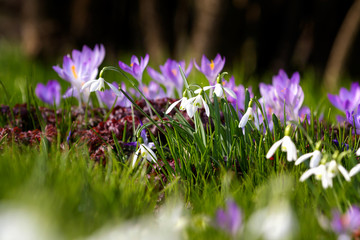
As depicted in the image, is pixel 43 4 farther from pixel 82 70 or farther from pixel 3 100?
pixel 82 70

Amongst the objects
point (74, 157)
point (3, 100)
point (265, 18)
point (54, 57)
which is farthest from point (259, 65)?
point (74, 157)

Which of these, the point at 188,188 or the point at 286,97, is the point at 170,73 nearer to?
the point at 286,97

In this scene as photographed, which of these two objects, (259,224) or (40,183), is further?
(40,183)

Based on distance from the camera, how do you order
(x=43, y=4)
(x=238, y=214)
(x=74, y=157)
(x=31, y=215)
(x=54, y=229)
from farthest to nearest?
(x=43, y=4) < (x=74, y=157) < (x=238, y=214) < (x=54, y=229) < (x=31, y=215)

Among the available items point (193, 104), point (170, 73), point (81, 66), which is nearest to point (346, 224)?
point (193, 104)

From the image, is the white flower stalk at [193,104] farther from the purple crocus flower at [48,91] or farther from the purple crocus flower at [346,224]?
the purple crocus flower at [48,91]
